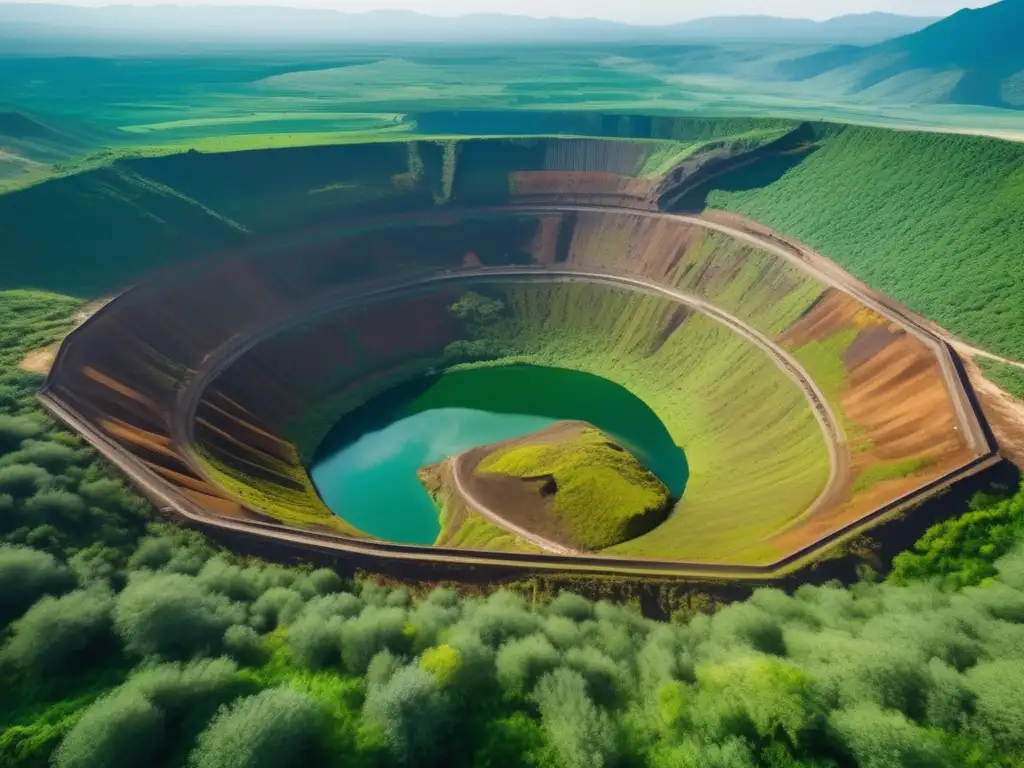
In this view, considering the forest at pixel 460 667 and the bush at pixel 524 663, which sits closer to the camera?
the forest at pixel 460 667

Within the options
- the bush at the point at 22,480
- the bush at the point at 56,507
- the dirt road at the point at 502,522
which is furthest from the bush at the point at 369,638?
the bush at the point at 22,480

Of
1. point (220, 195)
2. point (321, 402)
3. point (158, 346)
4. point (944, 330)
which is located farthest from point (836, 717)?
point (220, 195)

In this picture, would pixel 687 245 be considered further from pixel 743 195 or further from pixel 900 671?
pixel 900 671

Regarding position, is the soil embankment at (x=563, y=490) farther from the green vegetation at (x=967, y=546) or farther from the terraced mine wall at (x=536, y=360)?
the green vegetation at (x=967, y=546)

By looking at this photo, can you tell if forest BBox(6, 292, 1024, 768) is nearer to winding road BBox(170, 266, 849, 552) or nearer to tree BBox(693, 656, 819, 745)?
tree BBox(693, 656, 819, 745)

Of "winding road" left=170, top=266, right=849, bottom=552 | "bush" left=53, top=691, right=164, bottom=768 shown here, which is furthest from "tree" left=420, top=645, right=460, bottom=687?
"winding road" left=170, top=266, right=849, bottom=552

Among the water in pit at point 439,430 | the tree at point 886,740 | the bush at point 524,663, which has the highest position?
the tree at point 886,740
